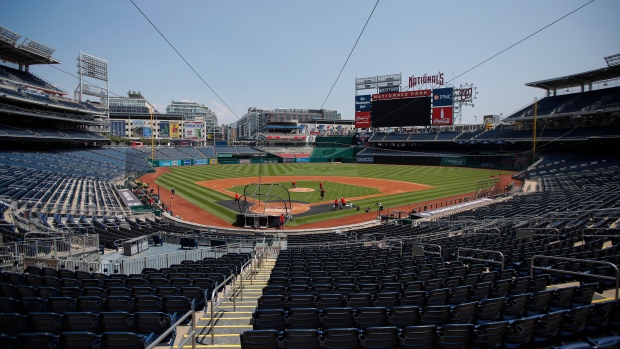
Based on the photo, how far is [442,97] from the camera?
7375 cm

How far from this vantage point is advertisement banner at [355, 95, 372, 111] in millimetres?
85125

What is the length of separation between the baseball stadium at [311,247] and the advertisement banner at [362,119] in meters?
27.0

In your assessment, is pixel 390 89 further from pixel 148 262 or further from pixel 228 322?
pixel 228 322

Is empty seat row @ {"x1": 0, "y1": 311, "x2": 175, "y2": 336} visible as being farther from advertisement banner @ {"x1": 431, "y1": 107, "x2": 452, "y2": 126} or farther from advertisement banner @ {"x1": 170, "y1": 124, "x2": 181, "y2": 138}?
advertisement banner @ {"x1": 170, "y1": 124, "x2": 181, "y2": 138}

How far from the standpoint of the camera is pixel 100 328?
530 cm

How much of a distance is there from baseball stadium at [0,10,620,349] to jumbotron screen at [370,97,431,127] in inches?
577

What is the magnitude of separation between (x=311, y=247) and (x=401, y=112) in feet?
212

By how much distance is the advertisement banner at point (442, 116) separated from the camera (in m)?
73.1

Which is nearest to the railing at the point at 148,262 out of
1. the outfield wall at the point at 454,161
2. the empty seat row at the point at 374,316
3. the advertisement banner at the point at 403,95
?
the empty seat row at the point at 374,316

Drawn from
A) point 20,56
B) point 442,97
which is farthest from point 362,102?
point 20,56

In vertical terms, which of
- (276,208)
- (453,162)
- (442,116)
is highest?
(442,116)

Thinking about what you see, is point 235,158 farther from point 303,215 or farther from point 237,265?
point 237,265

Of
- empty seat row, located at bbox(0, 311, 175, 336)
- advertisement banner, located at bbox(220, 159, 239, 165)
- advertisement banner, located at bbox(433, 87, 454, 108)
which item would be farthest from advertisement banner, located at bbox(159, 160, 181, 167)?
empty seat row, located at bbox(0, 311, 175, 336)

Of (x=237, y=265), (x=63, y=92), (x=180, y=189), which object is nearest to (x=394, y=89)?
(x=180, y=189)
